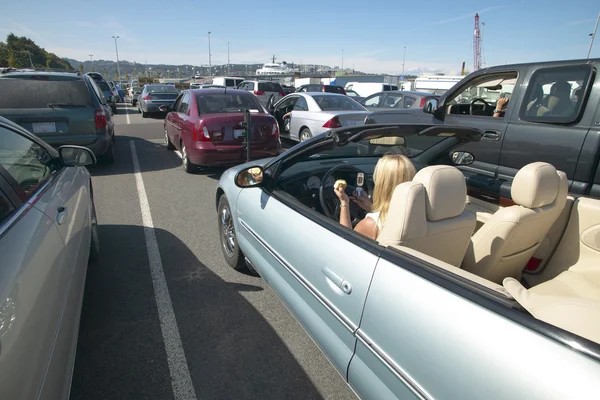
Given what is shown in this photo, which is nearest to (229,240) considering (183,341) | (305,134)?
(183,341)

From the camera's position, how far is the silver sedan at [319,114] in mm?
7652

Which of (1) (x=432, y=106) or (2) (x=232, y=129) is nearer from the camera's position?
(1) (x=432, y=106)

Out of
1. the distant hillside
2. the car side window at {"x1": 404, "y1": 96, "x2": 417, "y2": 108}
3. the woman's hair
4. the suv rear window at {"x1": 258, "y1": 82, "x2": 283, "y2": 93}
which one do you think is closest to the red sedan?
the woman's hair

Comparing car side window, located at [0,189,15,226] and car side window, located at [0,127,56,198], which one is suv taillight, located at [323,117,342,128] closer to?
car side window, located at [0,127,56,198]

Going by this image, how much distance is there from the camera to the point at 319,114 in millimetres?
8086

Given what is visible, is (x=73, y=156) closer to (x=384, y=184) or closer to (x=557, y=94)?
(x=384, y=184)

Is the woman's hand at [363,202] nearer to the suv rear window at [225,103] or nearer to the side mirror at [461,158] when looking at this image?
the side mirror at [461,158]

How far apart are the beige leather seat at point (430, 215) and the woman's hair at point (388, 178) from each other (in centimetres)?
34

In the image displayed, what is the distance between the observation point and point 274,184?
254cm

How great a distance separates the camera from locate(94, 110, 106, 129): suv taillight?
21.0 ft

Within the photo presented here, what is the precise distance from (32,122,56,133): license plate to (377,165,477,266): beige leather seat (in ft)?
21.6

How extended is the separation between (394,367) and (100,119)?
693 cm

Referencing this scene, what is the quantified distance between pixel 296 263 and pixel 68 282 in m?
1.26

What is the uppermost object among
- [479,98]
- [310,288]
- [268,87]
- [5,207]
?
[268,87]
